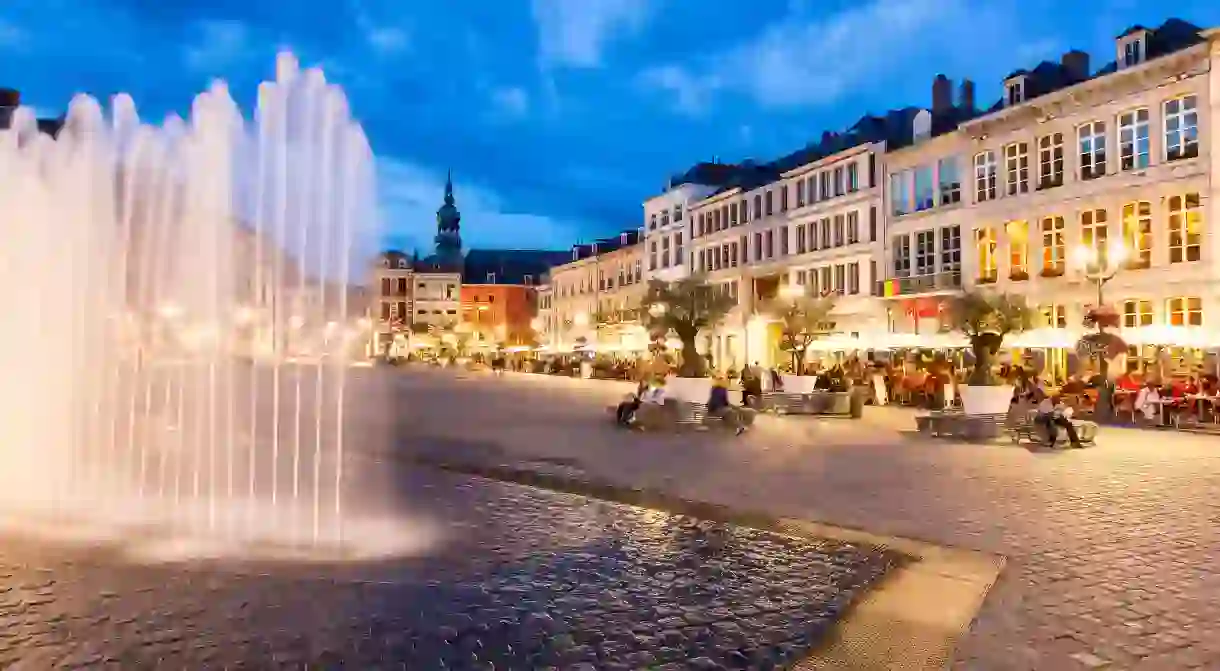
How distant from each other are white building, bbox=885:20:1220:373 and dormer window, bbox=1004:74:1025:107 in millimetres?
52

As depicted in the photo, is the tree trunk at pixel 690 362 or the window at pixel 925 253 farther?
the window at pixel 925 253

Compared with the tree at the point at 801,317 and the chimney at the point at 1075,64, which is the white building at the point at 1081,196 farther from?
the tree at the point at 801,317

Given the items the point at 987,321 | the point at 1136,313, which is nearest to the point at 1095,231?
the point at 1136,313

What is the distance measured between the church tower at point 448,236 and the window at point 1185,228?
131833mm

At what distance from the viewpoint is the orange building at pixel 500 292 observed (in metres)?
151

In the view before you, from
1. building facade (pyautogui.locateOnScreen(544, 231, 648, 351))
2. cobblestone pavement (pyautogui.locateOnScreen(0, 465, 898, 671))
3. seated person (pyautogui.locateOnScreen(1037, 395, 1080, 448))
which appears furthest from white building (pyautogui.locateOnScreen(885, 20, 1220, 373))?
building facade (pyautogui.locateOnScreen(544, 231, 648, 351))

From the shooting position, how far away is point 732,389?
155 feet

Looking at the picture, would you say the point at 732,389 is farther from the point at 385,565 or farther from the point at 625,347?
the point at 385,565

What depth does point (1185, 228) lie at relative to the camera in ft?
117

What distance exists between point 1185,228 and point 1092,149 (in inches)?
233

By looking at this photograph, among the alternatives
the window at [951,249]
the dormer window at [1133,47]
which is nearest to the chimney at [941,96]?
the window at [951,249]

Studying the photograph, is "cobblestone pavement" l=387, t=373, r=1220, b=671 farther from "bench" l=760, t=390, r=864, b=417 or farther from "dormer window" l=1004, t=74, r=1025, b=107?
"dormer window" l=1004, t=74, r=1025, b=107

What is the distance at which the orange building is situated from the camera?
15125 centimetres

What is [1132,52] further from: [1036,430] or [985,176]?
[1036,430]
